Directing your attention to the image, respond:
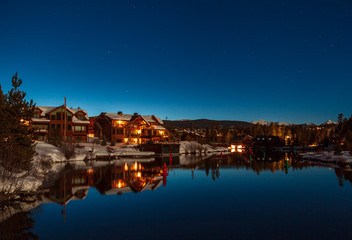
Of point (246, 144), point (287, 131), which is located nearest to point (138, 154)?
point (246, 144)

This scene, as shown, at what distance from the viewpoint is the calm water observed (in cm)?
1286

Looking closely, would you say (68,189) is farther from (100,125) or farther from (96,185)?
(100,125)

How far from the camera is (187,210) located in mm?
16984

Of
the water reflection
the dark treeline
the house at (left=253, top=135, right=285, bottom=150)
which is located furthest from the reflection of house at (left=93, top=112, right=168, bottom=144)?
the water reflection

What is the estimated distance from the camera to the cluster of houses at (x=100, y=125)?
221 ft

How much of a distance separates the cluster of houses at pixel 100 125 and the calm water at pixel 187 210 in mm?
43708

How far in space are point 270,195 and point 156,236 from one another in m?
12.7

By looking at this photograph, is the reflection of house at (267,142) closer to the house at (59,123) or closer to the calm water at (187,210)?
the house at (59,123)

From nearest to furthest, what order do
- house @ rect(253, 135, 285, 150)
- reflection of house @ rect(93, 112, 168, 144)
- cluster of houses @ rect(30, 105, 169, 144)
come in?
cluster of houses @ rect(30, 105, 169, 144) → reflection of house @ rect(93, 112, 168, 144) → house @ rect(253, 135, 285, 150)

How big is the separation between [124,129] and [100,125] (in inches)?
336

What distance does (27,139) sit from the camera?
965 inches

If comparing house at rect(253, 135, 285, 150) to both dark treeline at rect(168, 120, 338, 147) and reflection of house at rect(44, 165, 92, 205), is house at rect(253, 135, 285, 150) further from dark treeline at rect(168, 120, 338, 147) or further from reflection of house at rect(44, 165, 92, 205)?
reflection of house at rect(44, 165, 92, 205)

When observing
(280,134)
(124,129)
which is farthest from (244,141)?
(124,129)

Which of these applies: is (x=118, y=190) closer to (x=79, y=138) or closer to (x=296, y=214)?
(x=296, y=214)
